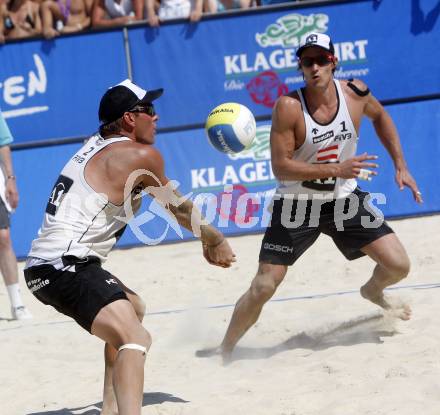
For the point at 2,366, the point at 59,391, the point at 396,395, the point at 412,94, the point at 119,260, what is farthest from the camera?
the point at 412,94

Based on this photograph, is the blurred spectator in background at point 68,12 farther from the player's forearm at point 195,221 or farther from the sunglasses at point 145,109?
the player's forearm at point 195,221

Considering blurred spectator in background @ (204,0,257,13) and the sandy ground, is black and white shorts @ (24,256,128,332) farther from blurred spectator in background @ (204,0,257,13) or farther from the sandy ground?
blurred spectator in background @ (204,0,257,13)

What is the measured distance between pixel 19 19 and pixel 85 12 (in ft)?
2.35

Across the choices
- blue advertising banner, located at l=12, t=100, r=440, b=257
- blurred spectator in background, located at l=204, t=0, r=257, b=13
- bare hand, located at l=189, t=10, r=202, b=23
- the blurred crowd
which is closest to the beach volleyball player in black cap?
blue advertising banner, located at l=12, t=100, r=440, b=257

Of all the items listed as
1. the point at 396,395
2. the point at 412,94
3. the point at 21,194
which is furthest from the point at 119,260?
the point at 396,395

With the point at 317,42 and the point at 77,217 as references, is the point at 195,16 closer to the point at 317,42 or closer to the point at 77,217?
the point at 317,42

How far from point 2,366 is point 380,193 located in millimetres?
4479

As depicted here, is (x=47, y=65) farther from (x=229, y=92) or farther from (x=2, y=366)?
(x=2, y=366)

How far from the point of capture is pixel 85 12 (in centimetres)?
959

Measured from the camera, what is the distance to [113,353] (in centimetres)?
432

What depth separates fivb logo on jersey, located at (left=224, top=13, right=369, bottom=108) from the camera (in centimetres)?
875

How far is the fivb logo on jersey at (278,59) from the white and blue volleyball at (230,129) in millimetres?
3771

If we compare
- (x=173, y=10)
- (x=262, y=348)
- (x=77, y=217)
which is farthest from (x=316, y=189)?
(x=173, y=10)

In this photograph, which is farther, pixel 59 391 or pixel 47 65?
→ pixel 47 65
